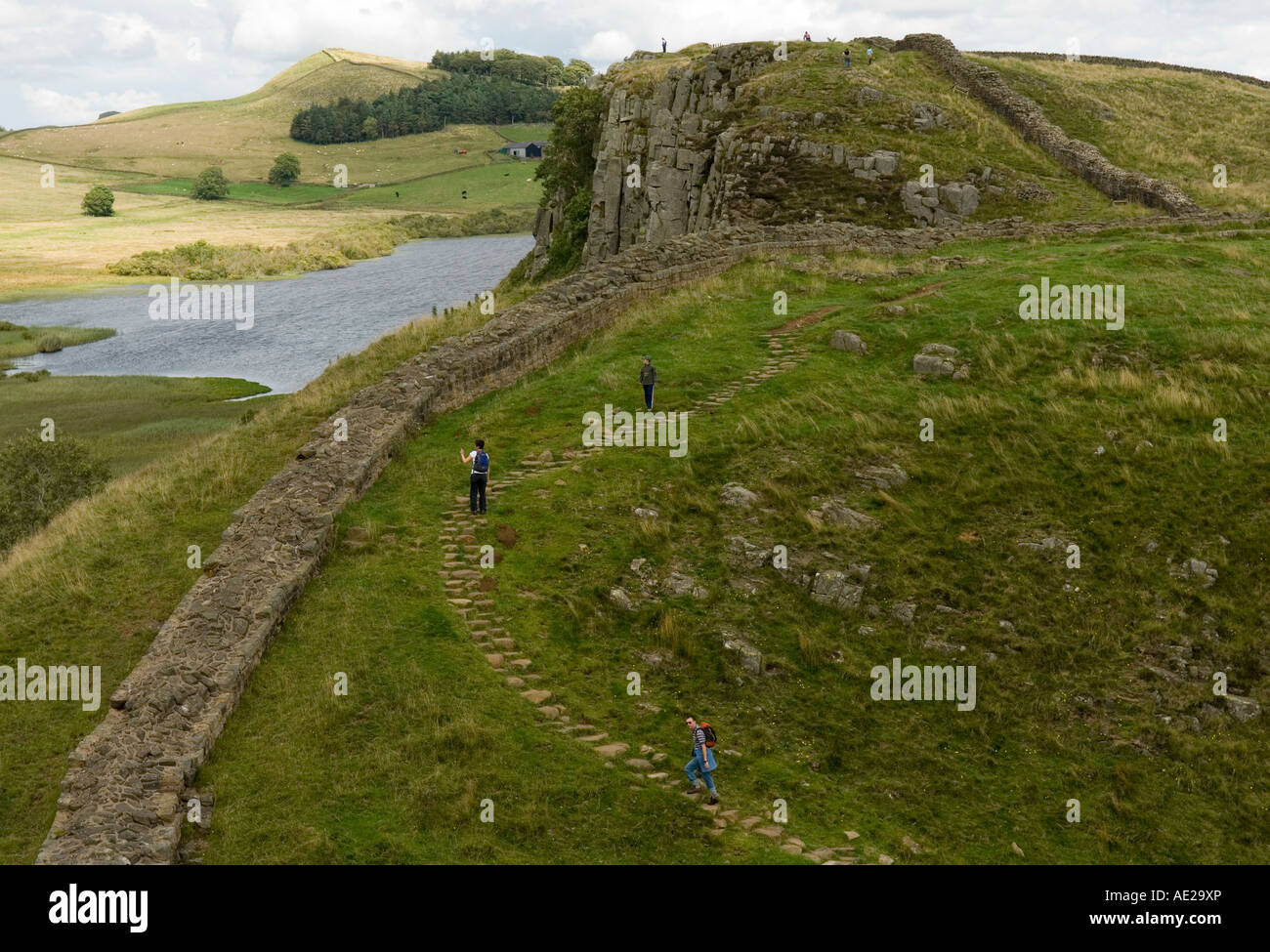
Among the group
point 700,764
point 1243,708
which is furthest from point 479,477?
point 1243,708

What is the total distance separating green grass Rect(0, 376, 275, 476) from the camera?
45969mm

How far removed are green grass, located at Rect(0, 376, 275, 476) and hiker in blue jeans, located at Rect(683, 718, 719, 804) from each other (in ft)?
108

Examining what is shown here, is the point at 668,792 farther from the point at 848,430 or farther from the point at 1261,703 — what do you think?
the point at 848,430

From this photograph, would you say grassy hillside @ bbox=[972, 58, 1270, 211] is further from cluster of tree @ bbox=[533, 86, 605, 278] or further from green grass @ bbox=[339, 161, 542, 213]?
green grass @ bbox=[339, 161, 542, 213]

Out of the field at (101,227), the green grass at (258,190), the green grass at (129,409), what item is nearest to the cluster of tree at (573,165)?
the green grass at (129,409)

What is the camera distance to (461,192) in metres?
171

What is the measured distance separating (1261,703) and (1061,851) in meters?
4.70

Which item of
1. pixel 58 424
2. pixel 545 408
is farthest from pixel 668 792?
pixel 58 424

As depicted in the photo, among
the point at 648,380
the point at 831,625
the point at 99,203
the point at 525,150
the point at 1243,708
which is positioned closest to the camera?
the point at 1243,708

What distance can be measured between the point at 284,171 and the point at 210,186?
16.3 meters

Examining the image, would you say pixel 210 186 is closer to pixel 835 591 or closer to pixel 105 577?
pixel 105 577

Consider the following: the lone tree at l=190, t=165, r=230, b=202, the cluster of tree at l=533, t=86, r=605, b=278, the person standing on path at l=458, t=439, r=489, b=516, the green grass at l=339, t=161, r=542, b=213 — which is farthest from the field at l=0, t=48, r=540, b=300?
the person standing on path at l=458, t=439, r=489, b=516

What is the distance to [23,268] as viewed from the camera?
111438mm

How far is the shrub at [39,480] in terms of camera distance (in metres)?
32.7
